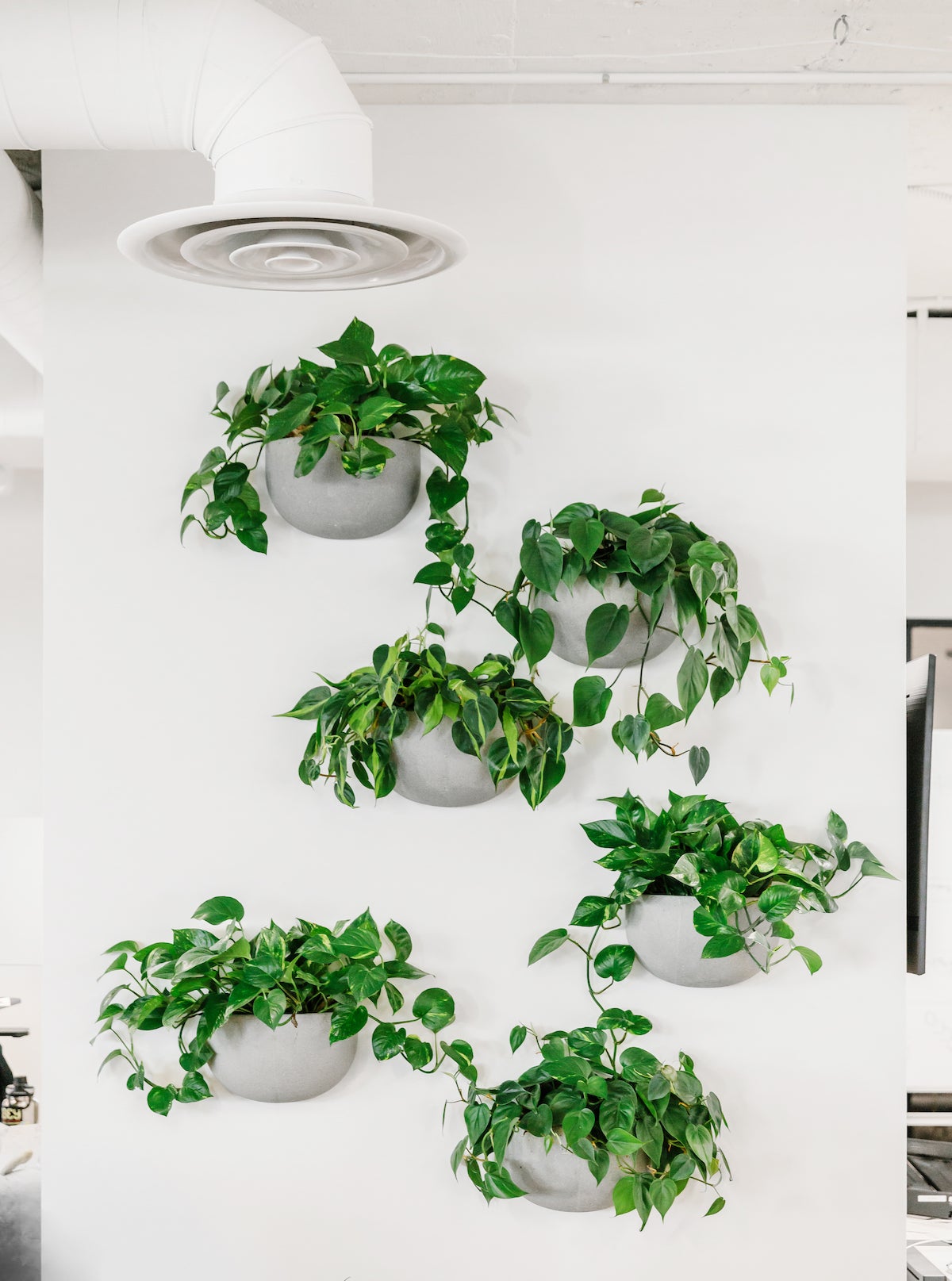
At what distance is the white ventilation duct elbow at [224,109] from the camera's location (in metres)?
1.22

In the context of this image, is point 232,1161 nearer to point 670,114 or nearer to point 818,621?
point 818,621

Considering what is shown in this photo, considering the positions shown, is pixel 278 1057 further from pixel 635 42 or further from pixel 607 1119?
pixel 635 42

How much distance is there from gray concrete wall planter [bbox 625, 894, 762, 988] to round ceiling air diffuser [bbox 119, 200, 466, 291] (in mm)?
961

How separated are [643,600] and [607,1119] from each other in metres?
0.76

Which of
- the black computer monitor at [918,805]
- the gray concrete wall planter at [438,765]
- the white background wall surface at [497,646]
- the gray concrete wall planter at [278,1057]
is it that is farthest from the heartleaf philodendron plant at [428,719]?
the black computer monitor at [918,805]

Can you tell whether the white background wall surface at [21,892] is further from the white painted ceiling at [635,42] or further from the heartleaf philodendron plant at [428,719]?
the white painted ceiling at [635,42]

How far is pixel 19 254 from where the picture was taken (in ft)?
5.90

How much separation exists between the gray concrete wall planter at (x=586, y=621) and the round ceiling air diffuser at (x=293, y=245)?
0.54 metres

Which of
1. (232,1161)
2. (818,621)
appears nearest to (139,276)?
(818,621)

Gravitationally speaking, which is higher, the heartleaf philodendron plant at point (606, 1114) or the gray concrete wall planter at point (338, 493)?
the gray concrete wall planter at point (338, 493)

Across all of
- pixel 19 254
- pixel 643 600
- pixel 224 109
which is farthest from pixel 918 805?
pixel 19 254

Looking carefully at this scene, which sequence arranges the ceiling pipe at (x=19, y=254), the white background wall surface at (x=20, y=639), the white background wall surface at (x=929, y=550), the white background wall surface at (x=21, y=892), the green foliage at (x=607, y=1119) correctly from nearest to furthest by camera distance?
the green foliage at (x=607, y=1119), the ceiling pipe at (x=19, y=254), the white background wall surface at (x=21, y=892), the white background wall surface at (x=929, y=550), the white background wall surface at (x=20, y=639)

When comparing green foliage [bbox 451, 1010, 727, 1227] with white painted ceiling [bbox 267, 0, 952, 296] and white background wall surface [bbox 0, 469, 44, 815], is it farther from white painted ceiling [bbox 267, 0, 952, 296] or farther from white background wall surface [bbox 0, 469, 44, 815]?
white background wall surface [bbox 0, 469, 44, 815]

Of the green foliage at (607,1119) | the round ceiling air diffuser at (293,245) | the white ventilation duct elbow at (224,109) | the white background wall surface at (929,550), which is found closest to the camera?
the round ceiling air diffuser at (293,245)
